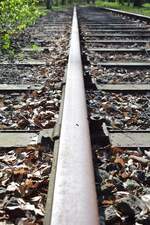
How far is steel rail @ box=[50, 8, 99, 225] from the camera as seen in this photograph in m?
1.54

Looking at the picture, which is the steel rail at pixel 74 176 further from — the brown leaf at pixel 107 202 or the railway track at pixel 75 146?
the brown leaf at pixel 107 202

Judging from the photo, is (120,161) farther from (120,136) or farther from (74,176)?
(74,176)

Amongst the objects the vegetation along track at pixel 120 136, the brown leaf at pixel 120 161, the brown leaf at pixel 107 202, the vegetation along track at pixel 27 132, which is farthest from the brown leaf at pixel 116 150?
the brown leaf at pixel 107 202

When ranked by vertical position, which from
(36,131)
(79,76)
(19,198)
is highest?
(79,76)

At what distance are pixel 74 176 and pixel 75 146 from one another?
0.38 metres

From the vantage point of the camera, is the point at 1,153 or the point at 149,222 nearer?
the point at 149,222

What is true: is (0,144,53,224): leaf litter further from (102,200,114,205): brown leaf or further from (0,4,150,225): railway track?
(102,200,114,205): brown leaf

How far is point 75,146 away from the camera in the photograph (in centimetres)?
223

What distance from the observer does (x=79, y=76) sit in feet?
13.7

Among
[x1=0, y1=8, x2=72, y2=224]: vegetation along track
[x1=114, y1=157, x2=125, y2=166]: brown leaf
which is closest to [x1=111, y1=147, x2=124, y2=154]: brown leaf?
[x1=114, y1=157, x2=125, y2=166]: brown leaf

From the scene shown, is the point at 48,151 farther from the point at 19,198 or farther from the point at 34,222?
the point at 34,222

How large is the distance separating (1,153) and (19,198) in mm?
674

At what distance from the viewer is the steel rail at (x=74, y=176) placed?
1.54 m

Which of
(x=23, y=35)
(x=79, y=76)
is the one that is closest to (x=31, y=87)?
(x=79, y=76)
